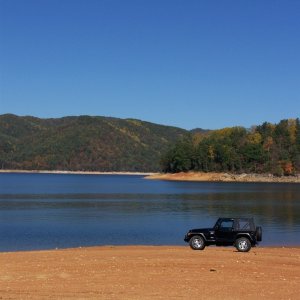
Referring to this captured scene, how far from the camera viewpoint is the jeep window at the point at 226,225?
28203 mm

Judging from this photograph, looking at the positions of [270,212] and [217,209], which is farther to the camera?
[217,209]

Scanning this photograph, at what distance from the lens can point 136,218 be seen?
58344 mm

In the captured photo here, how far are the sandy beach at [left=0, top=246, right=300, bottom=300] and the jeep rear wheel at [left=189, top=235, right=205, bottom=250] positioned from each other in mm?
1335

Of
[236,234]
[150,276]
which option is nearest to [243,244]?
[236,234]

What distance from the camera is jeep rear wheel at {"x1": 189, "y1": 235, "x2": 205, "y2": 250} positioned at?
2890 centimetres

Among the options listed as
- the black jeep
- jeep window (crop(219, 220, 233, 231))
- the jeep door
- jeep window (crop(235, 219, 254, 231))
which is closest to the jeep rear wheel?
the black jeep

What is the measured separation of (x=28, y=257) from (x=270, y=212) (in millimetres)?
44463

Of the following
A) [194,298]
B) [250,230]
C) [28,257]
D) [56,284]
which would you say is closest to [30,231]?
[28,257]

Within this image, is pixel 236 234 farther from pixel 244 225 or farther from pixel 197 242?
pixel 197 242

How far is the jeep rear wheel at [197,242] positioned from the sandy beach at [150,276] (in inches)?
52.6

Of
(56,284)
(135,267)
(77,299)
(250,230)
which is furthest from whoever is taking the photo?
(250,230)

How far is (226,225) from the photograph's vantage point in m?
28.6

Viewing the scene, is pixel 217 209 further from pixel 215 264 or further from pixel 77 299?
pixel 77 299

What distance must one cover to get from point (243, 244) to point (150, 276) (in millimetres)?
9284
